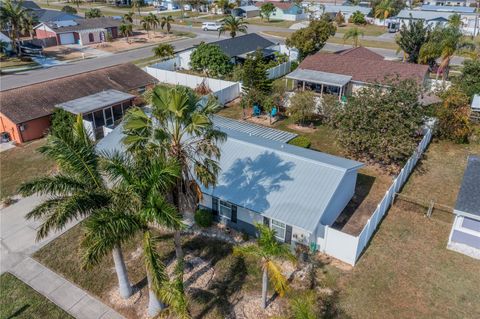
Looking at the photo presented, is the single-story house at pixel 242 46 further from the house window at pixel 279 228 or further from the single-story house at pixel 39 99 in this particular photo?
the house window at pixel 279 228

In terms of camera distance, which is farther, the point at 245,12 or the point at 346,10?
the point at 245,12

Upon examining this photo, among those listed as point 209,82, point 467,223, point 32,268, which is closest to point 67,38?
point 209,82

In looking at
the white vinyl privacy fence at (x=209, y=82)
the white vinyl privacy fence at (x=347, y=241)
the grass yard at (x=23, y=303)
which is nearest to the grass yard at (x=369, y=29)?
the white vinyl privacy fence at (x=209, y=82)

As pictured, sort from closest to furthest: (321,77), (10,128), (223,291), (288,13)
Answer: (223,291), (10,128), (321,77), (288,13)

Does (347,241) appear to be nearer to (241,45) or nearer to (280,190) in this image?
(280,190)

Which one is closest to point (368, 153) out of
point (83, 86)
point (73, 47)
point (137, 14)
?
point (83, 86)

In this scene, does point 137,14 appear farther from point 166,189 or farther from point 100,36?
point 166,189

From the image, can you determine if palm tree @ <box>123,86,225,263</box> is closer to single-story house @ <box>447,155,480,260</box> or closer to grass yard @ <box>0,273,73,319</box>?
grass yard @ <box>0,273,73,319</box>
